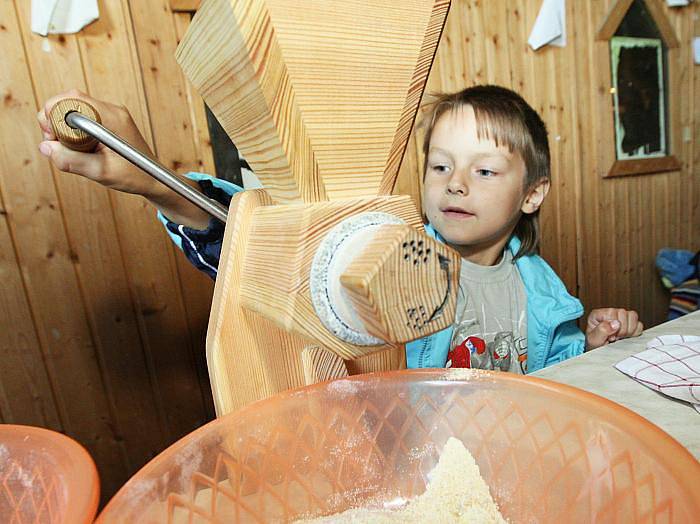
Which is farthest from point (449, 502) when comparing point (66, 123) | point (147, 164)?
point (66, 123)

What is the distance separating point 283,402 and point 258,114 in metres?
0.21

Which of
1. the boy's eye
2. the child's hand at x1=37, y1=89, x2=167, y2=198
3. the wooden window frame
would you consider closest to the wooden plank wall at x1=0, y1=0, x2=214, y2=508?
the boy's eye

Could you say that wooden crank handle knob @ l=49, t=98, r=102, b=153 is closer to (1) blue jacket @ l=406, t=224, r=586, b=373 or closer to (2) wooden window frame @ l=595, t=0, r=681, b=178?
(1) blue jacket @ l=406, t=224, r=586, b=373

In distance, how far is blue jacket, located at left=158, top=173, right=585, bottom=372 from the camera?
2.84ft

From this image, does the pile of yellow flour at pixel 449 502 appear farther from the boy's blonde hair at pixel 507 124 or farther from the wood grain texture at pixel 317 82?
the boy's blonde hair at pixel 507 124

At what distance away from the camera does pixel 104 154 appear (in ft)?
2.01

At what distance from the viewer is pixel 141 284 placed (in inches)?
63.8

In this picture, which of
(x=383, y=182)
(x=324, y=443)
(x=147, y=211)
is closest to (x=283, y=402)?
(x=324, y=443)

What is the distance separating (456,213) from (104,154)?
758mm

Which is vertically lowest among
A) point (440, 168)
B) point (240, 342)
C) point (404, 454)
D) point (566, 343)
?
point (566, 343)

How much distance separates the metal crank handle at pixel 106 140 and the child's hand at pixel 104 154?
0.02 m

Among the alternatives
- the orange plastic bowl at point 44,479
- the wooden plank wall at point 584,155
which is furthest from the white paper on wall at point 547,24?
the orange plastic bowl at point 44,479

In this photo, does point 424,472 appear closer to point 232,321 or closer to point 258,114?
point 232,321

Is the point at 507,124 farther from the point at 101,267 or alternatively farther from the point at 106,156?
the point at 101,267
